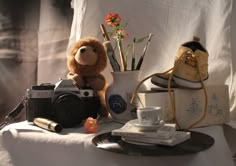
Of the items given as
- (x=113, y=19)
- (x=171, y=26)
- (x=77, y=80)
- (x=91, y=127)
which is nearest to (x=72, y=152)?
(x=91, y=127)

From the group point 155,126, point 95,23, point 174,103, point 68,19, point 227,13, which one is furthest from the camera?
point 68,19

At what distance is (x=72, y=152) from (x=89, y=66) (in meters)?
0.27

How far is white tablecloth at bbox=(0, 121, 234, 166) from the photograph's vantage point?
553mm

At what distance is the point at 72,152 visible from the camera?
2.10 ft

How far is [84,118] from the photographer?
779 millimetres

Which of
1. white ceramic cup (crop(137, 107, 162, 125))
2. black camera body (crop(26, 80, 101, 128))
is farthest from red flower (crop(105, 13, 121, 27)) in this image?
white ceramic cup (crop(137, 107, 162, 125))

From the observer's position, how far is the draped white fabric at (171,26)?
840 millimetres

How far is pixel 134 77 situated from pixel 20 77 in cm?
49

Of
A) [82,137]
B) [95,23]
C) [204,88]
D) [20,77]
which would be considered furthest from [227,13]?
[20,77]

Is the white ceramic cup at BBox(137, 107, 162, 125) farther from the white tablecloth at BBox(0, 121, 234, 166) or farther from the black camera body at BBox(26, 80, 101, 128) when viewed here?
the black camera body at BBox(26, 80, 101, 128)

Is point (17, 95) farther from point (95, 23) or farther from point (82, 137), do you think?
point (82, 137)

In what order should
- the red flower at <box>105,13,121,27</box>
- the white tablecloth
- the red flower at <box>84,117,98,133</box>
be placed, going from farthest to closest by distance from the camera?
1. the red flower at <box>105,13,121,27</box>
2. the red flower at <box>84,117,98,133</box>
3. the white tablecloth

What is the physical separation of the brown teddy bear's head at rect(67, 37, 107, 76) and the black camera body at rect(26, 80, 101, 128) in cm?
6

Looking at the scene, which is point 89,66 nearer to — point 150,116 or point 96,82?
point 96,82
